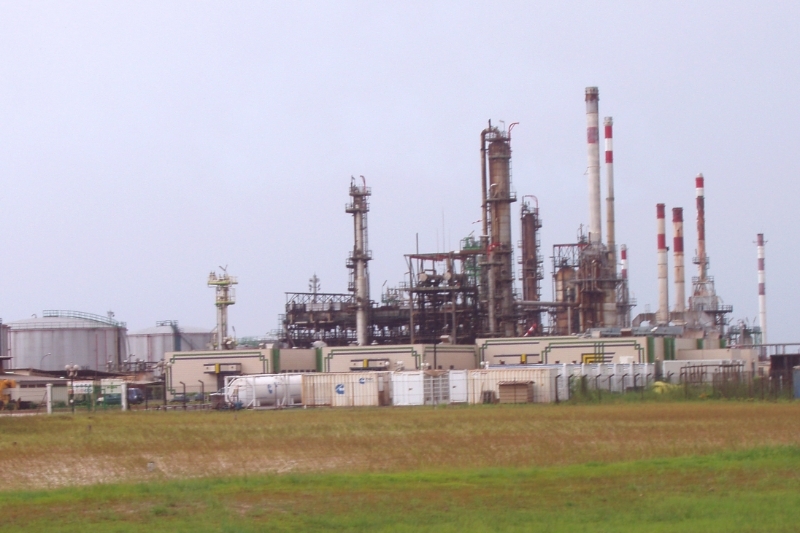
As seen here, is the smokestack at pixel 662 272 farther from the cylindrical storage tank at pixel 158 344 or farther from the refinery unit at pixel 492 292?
the cylindrical storage tank at pixel 158 344

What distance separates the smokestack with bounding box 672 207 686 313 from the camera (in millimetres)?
103875

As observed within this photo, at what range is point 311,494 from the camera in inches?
738

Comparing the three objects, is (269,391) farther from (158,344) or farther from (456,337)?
(158,344)

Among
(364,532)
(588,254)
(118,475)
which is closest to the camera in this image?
(364,532)

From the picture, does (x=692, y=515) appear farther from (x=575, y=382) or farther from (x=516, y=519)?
(x=575, y=382)

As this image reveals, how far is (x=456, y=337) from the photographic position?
283 feet

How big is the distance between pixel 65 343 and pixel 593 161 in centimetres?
4833

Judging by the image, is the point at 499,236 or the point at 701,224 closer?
the point at 499,236

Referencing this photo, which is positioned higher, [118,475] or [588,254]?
[588,254]

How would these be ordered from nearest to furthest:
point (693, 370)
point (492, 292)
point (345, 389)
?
point (345, 389)
point (693, 370)
point (492, 292)

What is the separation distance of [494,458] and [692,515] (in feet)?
30.8

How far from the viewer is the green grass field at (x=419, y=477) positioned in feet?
51.4

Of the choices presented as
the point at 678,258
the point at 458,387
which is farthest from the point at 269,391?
the point at 678,258

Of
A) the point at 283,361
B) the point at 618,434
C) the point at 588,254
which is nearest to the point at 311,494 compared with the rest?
the point at 618,434
